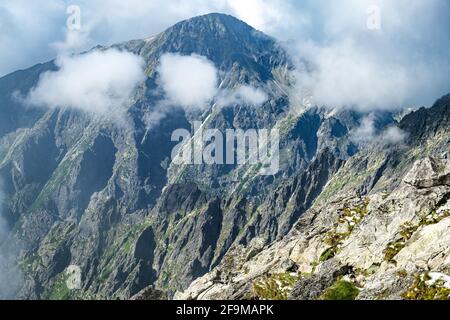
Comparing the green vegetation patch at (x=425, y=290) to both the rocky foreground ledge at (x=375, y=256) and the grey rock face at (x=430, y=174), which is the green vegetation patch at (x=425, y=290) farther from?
the grey rock face at (x=430, y=174)

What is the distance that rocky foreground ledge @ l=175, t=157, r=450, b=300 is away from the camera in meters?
45.2

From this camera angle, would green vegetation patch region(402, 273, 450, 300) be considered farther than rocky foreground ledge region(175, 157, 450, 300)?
No

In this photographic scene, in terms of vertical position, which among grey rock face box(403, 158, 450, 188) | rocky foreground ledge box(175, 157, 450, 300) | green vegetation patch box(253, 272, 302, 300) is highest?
grey rock face box(403, 158, 450, 188)

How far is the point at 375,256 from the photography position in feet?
188

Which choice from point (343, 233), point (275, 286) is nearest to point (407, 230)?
point (343, 233)

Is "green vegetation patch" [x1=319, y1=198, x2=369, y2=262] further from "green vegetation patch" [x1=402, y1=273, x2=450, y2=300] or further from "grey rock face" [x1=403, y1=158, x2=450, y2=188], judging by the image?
"green vegetation patch" [x1=402, y1=273, x2=450, y2=300]

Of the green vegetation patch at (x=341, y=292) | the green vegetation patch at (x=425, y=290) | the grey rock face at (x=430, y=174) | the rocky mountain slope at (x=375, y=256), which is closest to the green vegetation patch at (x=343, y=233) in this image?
the rocky mountain slope at (x=375, y=256)

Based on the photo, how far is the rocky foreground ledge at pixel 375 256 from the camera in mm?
45188

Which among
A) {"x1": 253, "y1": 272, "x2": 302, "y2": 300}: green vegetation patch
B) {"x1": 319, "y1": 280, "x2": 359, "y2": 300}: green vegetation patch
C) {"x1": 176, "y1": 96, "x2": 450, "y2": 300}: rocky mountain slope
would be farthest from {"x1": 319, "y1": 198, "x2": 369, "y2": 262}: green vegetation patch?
{"x1": 319, "y1": 280, "x2": 359, "y2": 300}: green vegetation patch

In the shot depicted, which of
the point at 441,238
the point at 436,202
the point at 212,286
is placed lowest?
the point at 212,286
